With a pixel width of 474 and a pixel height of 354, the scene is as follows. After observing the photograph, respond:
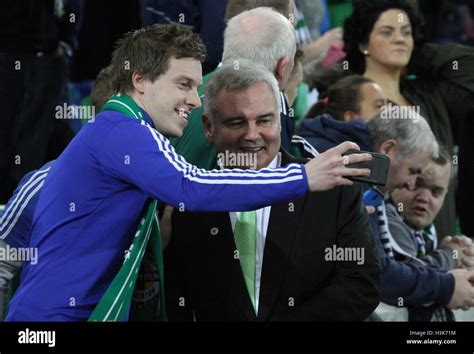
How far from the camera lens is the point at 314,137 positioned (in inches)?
230

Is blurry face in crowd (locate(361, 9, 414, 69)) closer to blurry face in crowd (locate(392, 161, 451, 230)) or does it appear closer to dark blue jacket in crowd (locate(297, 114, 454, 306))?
blurry face in crowd (locate(392, 161, 451, 230))

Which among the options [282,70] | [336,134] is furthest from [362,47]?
[282,70]

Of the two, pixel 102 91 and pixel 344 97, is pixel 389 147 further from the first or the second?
pixel 102 91

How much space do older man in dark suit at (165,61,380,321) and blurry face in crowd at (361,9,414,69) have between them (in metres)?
2.52

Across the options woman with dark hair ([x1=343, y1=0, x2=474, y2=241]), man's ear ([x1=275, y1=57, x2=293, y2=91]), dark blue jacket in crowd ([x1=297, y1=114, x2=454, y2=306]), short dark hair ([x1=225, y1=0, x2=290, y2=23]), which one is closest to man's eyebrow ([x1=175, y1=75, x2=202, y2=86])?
man's ear ([x1=275, y1=57, x2=293, y2=91])

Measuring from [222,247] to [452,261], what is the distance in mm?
1566

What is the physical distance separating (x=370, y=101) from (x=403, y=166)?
719 millimetres

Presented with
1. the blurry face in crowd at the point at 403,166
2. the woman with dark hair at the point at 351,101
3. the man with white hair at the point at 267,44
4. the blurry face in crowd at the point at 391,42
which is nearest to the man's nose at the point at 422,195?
the blurry face in crowd at the point at 403,166

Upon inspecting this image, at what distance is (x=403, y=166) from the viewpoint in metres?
5.88

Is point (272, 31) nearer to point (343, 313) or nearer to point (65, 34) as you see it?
point (343, 313)

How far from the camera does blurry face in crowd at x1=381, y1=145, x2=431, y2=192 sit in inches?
230

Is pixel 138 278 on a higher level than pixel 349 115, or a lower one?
lower

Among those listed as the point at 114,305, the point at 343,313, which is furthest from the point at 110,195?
the point at 343,313

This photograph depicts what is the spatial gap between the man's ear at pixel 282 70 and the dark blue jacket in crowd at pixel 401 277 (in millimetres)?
382
